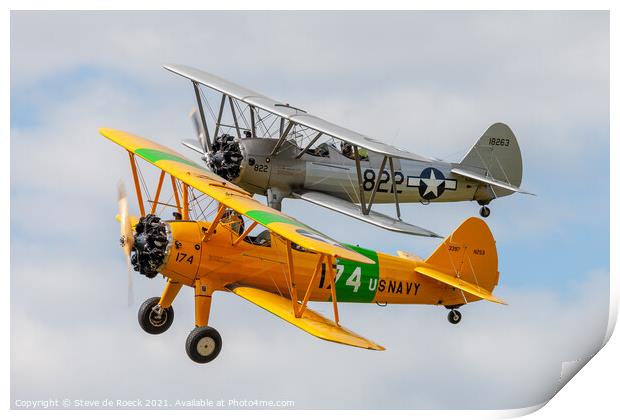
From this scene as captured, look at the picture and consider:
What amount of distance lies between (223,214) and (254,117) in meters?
2.85

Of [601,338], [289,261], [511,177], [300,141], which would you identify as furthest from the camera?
[511,177]

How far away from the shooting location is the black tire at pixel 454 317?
17.6m

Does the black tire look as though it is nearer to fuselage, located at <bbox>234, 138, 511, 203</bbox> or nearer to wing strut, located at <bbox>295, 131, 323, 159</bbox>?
fuselage, located at <bbox>234, 138, 511, 203</bbox>

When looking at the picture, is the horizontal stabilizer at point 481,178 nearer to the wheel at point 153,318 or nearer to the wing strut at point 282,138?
the wing strut at point 282,138

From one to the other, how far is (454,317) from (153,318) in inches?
134

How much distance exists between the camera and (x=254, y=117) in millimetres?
19000

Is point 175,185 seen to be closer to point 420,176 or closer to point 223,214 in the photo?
point 223,214

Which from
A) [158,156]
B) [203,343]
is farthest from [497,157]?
[203,343]

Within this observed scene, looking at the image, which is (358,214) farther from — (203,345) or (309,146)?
(203,345)

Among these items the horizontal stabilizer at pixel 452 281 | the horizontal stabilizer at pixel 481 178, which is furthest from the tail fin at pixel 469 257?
the horizontal stabilizer at pixel 481 178

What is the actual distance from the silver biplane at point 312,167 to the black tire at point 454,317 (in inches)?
43.4

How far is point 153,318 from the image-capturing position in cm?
1681
